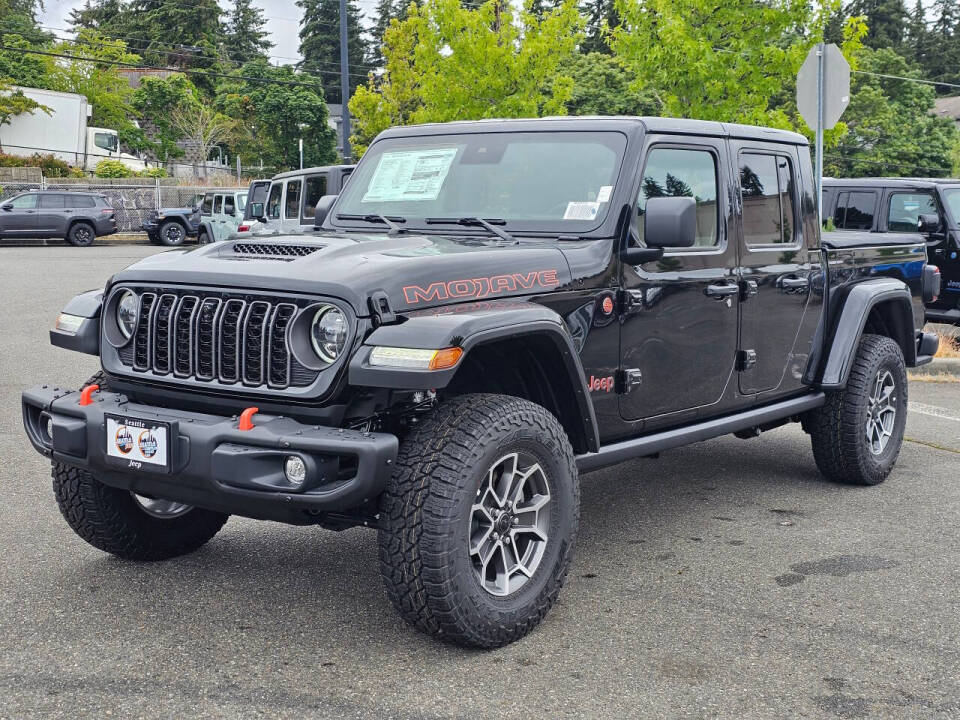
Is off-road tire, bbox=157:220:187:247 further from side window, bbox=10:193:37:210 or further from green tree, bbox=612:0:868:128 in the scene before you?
green tree, bbox=612:0:868:128

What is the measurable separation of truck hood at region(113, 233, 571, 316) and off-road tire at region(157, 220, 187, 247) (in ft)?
97.9

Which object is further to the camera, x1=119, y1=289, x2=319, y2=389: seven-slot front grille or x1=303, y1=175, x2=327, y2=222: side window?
x1=303, y1=175, x2=327, y2=222: side window

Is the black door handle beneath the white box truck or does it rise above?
beneath

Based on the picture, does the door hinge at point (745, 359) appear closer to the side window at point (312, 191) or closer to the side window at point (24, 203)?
the side window at point (312, 191)

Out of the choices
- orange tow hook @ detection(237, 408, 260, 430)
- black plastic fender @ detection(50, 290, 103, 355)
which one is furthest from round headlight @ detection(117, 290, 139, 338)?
orange tow hook @ detection(237, 408, 260, 430)

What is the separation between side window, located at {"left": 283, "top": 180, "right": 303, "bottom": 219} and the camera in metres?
18.2

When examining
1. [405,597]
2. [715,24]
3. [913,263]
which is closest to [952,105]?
[715,24]

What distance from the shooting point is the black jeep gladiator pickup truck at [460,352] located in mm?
3592

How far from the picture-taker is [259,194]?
21062 mm

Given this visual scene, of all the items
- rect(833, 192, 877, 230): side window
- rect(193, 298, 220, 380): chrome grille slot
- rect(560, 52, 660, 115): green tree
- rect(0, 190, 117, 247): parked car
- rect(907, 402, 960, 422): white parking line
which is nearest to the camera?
rect(193, 298, 220, 380): chrome grille slot

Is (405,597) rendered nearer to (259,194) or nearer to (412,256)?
(412,256)

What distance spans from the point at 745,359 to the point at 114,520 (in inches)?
118

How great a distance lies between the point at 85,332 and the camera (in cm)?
425

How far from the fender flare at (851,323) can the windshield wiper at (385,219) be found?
99.5 inches
